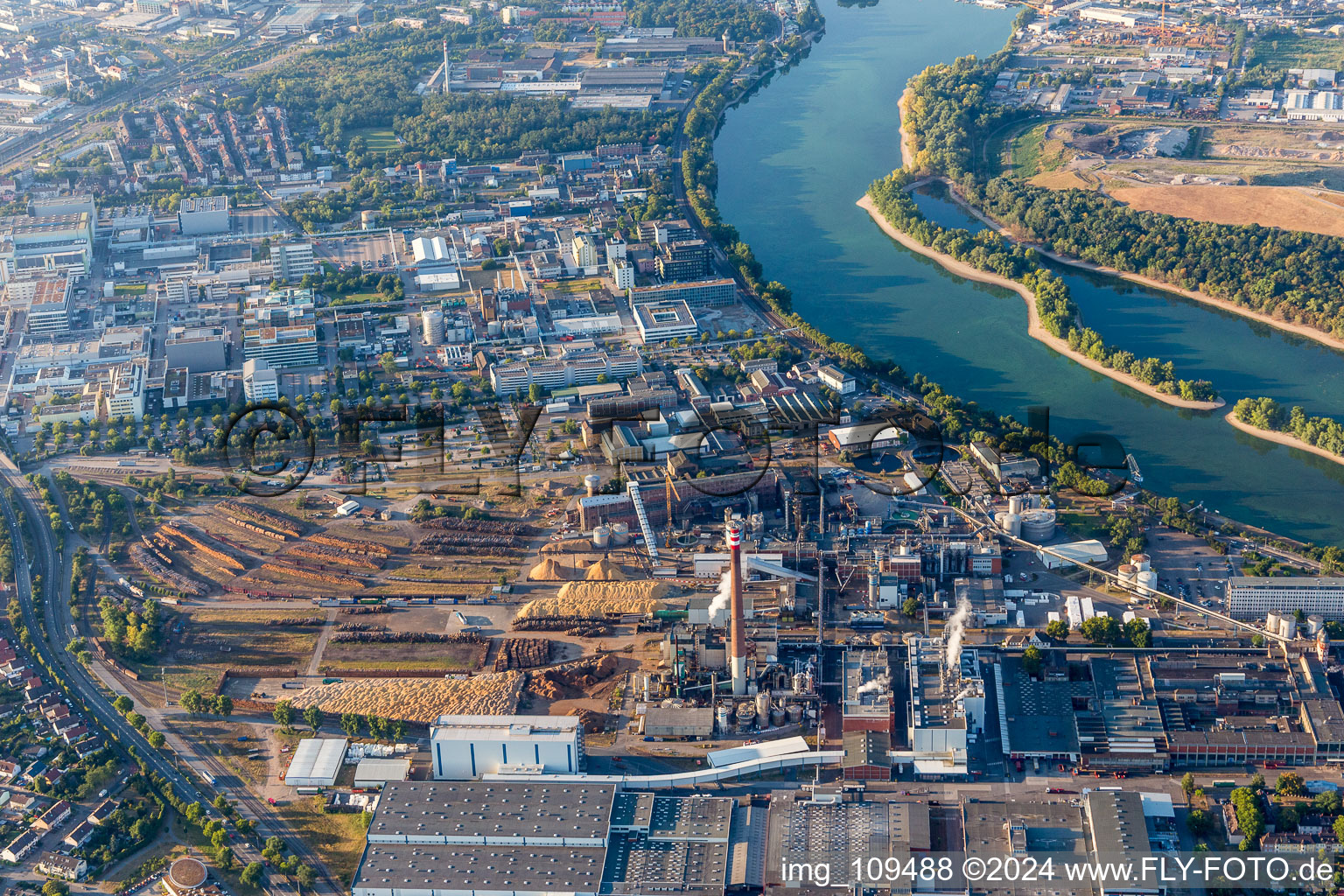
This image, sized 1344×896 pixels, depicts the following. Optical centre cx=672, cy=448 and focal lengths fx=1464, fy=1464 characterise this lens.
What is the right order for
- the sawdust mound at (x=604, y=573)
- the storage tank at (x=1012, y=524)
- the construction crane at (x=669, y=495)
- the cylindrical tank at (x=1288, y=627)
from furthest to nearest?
the construction crane at (x=669, y=495) < the storage tank at (x=1012, y=524) < the sawdust mound at (x=604, y=573) < the cylindrical tank at (x=1288, y=627)

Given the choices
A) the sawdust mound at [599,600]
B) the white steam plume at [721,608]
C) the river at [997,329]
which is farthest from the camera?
the river at [997,329]

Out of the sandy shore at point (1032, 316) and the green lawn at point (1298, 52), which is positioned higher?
the green lawn at point (1298, 52)

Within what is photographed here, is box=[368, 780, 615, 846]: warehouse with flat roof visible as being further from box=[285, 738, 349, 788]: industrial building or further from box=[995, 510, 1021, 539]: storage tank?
box=[995, 510, 1021, 539]: storage tank

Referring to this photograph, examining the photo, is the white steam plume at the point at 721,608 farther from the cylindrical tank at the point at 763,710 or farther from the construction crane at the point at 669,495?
the construction crane at the point at 669,495

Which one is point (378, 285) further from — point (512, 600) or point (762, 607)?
point (762, 607)

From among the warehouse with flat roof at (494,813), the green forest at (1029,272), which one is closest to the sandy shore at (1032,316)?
the green forest at (1029,272)

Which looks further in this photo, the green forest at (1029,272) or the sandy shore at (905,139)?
the sandy shore at (905,139)

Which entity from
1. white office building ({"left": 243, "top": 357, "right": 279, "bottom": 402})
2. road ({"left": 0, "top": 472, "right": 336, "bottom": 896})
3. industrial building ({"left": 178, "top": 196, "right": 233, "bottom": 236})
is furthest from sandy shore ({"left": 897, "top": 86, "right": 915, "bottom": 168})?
road ({"left": 0, "top": 472, "right": 336, "bottom": 896})
